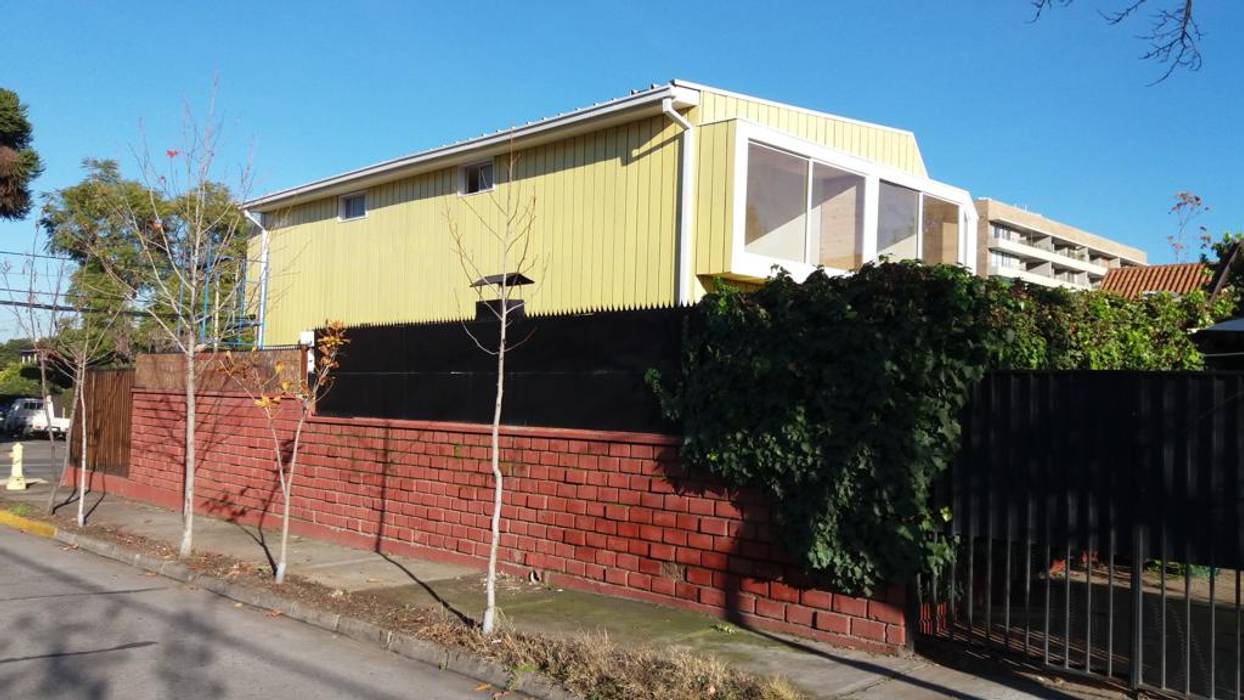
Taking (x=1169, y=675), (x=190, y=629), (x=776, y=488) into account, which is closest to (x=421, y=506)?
(x=190, y=629)

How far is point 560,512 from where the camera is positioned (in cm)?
973

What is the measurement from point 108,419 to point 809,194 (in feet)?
43.8

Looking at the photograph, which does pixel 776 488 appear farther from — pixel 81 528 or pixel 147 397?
pixel 147 397

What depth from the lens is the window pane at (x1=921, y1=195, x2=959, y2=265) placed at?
1534 cm

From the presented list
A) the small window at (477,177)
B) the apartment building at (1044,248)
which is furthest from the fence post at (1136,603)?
the apartment building at (1044,248)

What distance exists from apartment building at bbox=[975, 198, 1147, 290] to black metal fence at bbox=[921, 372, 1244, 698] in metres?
75.5

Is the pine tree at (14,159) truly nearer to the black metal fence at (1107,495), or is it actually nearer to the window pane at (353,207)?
the window pane at (353,207)

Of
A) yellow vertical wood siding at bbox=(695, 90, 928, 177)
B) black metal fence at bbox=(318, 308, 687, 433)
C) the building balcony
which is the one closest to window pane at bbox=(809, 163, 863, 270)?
yellow vertical wood siding at bbox=(695, 90, 928, 177)

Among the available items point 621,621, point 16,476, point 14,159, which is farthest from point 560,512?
point 14,159

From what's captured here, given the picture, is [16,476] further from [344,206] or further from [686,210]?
[686,210]

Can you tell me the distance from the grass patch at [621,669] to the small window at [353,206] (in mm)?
12131

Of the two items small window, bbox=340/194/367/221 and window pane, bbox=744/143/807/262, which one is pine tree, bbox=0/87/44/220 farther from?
window pane, bbox=744/143/807/262

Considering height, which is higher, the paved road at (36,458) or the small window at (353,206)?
the small window at (353,206)

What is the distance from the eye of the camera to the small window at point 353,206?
1816 cm
